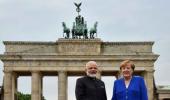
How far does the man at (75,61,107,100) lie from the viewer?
1095 cm

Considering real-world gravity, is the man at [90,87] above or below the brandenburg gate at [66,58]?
below

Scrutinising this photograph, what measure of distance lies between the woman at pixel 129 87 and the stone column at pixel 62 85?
6772 cm

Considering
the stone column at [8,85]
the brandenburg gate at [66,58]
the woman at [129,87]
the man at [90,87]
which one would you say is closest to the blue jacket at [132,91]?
the woman at [129,87]

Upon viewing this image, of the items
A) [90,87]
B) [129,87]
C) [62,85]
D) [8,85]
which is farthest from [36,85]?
[129,87]

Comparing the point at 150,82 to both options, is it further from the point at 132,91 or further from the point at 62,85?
the point at 132,91

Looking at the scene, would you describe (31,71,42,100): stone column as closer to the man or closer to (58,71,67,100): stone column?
(58,71,67,100): stone column

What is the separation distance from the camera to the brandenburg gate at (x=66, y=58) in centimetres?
7825

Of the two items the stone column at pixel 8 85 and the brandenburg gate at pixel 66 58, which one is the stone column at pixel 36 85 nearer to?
the brandenburg gate at pixel 66 58

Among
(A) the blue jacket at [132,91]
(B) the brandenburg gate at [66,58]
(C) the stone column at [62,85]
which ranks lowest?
(C) the stone column at [62,85]

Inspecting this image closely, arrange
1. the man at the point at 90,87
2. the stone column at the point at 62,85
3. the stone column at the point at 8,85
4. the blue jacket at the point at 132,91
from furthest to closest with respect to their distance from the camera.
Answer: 1. the stone column at the point at 62,85
2. the stone column at the point at 8,85
3. the man at the point at 90,87
4. the blue jacket at the point at 132,91

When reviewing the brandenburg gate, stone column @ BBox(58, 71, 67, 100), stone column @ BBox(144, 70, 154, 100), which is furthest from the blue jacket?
stone column @ BBox(144, 70, 154, 100)

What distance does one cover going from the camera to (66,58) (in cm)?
7862

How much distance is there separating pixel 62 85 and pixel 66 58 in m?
3.81

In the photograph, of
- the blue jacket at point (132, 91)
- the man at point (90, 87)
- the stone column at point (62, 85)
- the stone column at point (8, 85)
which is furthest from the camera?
the stone column at point (62, 85)
